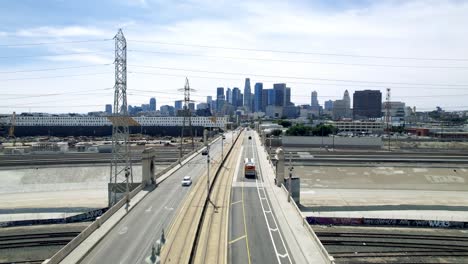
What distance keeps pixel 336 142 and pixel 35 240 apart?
88.1m

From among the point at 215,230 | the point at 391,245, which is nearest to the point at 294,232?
the point at 215,230

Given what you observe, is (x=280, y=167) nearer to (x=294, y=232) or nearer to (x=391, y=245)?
(x=391, y=245)

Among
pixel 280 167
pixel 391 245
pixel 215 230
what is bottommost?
pixel 391 245

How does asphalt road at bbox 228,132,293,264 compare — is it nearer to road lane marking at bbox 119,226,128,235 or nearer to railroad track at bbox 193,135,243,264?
railroad track at bbox 193,135,243,264

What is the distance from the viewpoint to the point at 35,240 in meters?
31.0

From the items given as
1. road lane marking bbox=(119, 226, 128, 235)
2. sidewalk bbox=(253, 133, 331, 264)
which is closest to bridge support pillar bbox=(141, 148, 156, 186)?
sidewalk bbox=(253, 133, 331, 264)

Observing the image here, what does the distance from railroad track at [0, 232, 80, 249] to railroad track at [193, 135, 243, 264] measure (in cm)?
1356

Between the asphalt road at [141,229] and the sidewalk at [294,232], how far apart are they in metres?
8.47

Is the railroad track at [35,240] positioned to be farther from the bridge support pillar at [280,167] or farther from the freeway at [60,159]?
the freeway at [60,159]

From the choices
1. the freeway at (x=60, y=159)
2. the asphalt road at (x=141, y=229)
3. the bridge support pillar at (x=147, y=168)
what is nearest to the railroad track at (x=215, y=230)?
the asphalt road at (x=141, y=229)

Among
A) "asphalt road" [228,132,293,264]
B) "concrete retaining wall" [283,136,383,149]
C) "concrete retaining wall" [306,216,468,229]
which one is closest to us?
"asphalt road" [228,132,293,264]

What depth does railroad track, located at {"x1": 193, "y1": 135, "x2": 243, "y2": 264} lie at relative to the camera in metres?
20.0

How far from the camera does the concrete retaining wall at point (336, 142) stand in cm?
10312

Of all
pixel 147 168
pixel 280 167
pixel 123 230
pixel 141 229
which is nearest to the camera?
pixel 123 230
